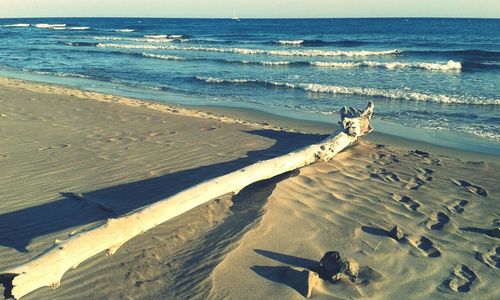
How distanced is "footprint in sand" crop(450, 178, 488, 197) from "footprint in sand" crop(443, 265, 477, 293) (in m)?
2.11

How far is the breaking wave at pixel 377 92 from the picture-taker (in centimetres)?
1226

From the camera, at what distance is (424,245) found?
438cm

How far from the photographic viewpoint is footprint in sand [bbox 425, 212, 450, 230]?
4777mm

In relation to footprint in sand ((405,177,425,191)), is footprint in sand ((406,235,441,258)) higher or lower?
higher

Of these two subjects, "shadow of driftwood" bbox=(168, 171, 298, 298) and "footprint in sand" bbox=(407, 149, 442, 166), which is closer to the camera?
"shadow of driftwood" bbox=(168, 171, 298, 298)

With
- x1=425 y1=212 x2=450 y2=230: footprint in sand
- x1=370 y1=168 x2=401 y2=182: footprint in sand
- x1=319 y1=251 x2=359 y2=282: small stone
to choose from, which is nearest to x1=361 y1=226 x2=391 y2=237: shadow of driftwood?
x1=425 y1=212 x2=450 y2=230: footprint in sand

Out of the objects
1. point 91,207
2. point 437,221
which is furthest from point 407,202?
point 91,207

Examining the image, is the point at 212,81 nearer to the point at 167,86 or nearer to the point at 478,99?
the point at 167,86

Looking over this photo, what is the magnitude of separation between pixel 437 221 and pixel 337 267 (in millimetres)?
1811

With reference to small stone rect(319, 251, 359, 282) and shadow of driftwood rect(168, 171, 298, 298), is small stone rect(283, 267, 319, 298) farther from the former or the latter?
shadow of driftwood rect(168, 171, 298, 298)

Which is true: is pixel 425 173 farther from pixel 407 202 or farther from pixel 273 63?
pixel 273 63

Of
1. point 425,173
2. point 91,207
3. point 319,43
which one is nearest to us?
point 91,207

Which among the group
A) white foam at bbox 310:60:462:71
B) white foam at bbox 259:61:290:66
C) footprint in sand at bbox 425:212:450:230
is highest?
footprint in sand at bbox 425:212:450:230

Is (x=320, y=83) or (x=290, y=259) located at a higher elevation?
(x=290, y=259)
